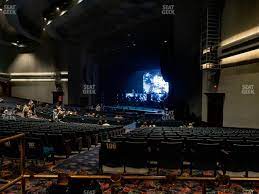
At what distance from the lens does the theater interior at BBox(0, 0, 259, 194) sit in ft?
21.9

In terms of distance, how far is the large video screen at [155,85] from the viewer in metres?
36.5

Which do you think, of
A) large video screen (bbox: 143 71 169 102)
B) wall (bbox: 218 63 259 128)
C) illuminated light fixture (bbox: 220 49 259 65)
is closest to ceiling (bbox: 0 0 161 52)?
large video screen (bbox: 143 71 169 102)

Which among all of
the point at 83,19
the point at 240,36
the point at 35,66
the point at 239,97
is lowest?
the point at 239,97

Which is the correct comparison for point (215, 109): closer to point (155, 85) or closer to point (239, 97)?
point (239, 97)

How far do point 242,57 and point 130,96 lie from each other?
2465cm

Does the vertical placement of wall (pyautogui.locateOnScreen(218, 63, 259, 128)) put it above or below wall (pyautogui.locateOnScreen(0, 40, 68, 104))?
below

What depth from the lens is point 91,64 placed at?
38844 mm

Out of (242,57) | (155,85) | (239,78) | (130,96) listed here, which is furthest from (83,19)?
(239,78)

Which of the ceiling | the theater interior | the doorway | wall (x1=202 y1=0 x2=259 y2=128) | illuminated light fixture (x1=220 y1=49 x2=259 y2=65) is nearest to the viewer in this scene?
the theater interior

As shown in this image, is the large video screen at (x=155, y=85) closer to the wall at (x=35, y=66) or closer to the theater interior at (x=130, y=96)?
the theater interior at (x=130, y=96)

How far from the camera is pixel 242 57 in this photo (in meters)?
16.0

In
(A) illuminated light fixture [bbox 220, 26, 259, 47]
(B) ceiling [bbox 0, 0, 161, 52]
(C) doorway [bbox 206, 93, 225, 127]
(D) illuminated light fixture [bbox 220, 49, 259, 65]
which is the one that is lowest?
(C) doorway [bbox 206, 93, 225, 127]

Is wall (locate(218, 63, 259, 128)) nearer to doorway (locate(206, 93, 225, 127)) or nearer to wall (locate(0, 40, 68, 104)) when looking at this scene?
doorway (locate(206, 93, 225, 127))

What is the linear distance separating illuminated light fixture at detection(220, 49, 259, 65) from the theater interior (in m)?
0.06
